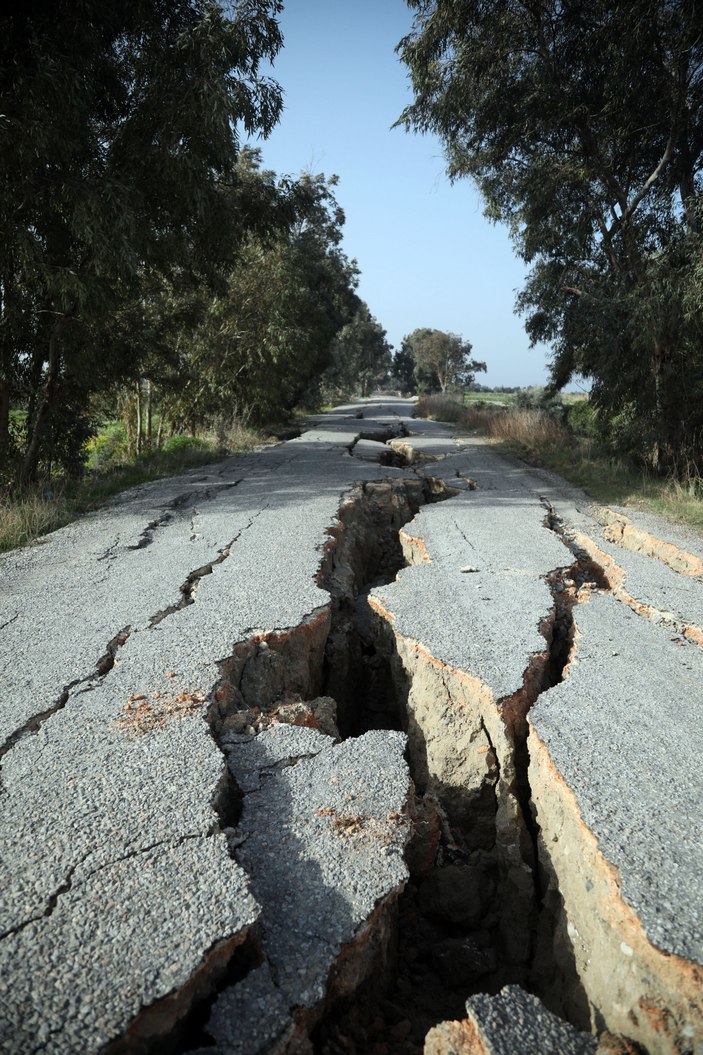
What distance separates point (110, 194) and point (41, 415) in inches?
123

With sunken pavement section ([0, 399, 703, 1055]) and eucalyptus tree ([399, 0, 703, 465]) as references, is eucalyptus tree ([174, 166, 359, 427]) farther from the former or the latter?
sunken pavement section ([0, 399, 703, 1055])

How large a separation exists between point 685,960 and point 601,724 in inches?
41.9

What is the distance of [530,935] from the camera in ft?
7.97

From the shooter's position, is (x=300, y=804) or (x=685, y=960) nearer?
(x=685, y=960)

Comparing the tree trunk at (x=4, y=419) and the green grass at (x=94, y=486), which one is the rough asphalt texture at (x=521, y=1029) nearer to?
the green grass at (x=94, y=486)

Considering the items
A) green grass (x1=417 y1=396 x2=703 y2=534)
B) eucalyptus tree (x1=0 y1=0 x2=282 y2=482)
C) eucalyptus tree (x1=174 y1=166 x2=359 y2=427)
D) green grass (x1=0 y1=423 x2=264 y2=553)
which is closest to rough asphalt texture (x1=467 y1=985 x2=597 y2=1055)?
green grass (x1=0 y1=423 x2=264 y2=553)

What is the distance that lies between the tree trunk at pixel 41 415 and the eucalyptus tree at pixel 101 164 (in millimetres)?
25

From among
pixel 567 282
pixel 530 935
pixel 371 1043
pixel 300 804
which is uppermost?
pixel 567 282

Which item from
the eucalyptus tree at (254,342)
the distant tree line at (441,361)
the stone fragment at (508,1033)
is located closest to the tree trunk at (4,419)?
the eucalyptus tree at (254,342)

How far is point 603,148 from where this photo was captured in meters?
9.80

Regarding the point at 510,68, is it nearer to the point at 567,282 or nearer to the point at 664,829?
the point at 567,282

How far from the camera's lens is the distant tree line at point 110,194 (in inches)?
244

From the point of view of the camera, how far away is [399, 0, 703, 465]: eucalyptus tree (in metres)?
8.20

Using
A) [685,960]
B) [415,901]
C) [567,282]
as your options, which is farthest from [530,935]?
[567,282]
